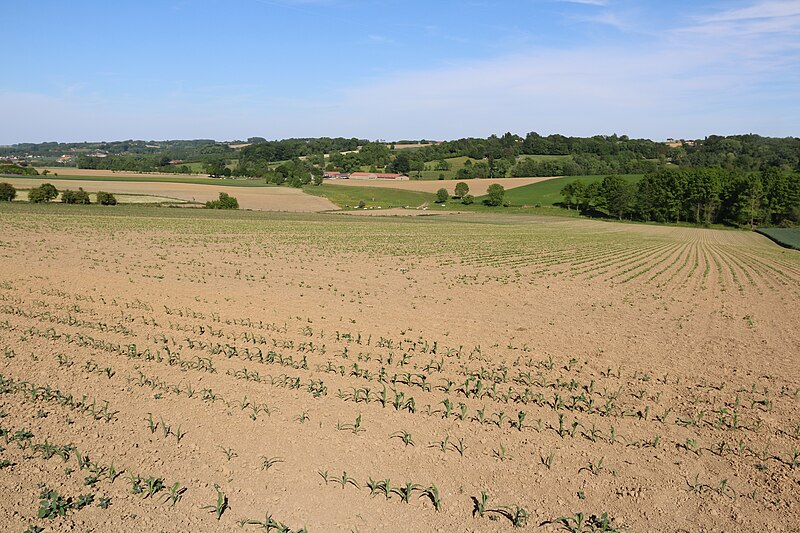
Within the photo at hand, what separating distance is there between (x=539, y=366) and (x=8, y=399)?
35.6 ft

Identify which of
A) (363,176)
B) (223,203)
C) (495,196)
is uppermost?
(363,176)

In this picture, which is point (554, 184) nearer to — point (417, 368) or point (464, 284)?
point (464, 284)

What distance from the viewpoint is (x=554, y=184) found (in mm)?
126812

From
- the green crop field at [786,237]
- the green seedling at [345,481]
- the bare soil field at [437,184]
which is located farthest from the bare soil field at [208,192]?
the green seedling at [345,481]

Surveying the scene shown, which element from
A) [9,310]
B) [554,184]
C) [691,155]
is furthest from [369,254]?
[691,155]

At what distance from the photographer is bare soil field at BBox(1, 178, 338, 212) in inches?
3593

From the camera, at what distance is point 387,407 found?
10.6 meters

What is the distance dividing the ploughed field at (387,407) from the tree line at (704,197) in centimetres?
7057

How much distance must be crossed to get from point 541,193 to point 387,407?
113093 mm

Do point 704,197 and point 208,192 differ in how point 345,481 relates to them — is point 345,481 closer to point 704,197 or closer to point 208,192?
point 704,197

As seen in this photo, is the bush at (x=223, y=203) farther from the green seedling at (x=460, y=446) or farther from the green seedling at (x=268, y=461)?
the green seedling at (x=460, y=446)

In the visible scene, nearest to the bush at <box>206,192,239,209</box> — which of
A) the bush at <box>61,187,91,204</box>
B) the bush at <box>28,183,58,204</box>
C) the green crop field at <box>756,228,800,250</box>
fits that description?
the bush at <box>61,187,91,204</box>

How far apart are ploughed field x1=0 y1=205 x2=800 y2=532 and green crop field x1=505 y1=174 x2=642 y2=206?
3492 inches

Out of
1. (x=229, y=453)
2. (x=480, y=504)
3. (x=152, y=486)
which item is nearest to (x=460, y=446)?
(x=480, y=504)
